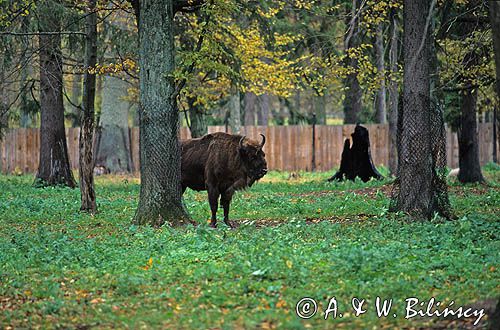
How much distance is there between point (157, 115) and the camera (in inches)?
654

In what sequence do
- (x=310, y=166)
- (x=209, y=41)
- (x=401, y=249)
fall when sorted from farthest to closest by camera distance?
(x=310, y=166) → (x=209, y=41) → (x=401, y=249)

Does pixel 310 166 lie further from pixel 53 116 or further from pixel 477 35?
pixel 477 35

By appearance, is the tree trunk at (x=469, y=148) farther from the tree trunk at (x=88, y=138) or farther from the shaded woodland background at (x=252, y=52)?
the tree trunk at (x=88, y=138)

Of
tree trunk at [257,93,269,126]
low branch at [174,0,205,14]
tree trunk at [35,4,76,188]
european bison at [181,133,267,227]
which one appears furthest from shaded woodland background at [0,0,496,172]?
tree trunk at [257,93,269,126]

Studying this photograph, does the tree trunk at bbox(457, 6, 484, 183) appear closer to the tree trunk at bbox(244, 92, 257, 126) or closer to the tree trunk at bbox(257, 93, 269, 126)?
the tree trunk at bbox(244, 92, 257, 126)

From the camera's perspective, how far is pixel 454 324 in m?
8.41

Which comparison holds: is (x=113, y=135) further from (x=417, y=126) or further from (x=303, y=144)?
(x=417, y=126)

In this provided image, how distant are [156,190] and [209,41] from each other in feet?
9.99

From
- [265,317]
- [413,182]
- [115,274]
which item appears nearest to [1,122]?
[413,182]

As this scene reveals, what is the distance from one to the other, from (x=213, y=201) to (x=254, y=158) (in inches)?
47.5

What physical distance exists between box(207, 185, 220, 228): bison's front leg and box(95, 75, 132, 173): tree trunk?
21.7 metres

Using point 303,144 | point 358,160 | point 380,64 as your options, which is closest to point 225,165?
point 358,160

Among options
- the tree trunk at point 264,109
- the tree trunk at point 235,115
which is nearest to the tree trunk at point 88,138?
the tree trunk at point 235,115

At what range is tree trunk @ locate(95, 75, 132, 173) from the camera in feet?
127
